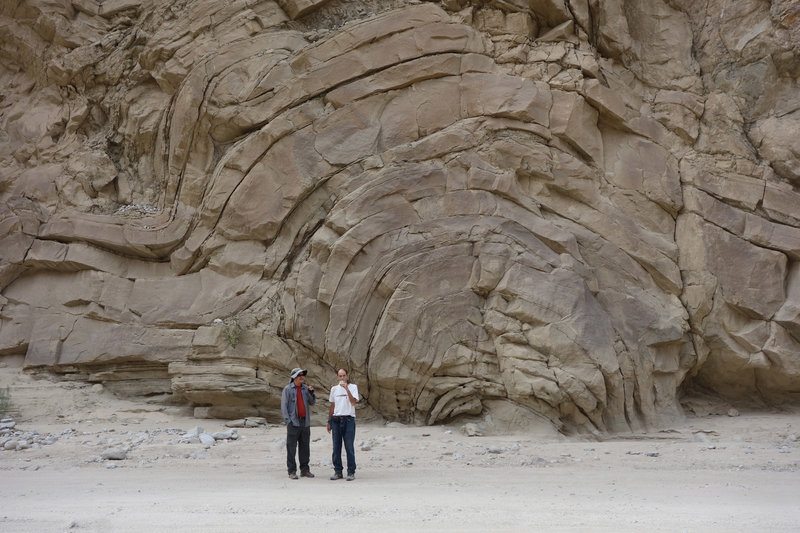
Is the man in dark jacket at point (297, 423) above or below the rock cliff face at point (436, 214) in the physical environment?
below

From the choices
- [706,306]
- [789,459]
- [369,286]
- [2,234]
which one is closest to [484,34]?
[369,286]

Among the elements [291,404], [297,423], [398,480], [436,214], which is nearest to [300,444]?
[297,423]

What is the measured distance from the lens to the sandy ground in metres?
5.30

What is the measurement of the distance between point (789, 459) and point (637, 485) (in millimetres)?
3146

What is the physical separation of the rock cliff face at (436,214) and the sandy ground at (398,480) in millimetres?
1148

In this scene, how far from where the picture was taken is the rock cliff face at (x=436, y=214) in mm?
11789

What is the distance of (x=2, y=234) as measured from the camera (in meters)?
14.4

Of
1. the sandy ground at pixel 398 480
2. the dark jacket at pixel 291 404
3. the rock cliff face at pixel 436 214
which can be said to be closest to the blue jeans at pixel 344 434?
the sandy ground at pixel 398 480

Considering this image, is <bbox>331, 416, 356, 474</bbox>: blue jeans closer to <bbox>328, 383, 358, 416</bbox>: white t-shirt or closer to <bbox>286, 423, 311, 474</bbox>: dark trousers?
<bbox>328, 383, 358, 416</bbox>: white t-shirt

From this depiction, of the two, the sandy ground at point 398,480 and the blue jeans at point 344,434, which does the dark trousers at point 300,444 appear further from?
the blue jeans at point 344,434

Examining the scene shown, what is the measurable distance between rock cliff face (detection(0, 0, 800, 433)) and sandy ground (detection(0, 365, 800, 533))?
115cm

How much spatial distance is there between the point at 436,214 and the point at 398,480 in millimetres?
6020

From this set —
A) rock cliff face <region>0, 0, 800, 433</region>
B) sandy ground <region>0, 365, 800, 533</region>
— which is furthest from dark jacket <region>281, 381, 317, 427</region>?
rock cliff face <region>0, 0, 800, 433</region>

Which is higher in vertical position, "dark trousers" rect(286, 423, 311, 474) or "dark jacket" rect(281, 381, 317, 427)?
"dark jacket" rect(281, 381, 317, 427)
